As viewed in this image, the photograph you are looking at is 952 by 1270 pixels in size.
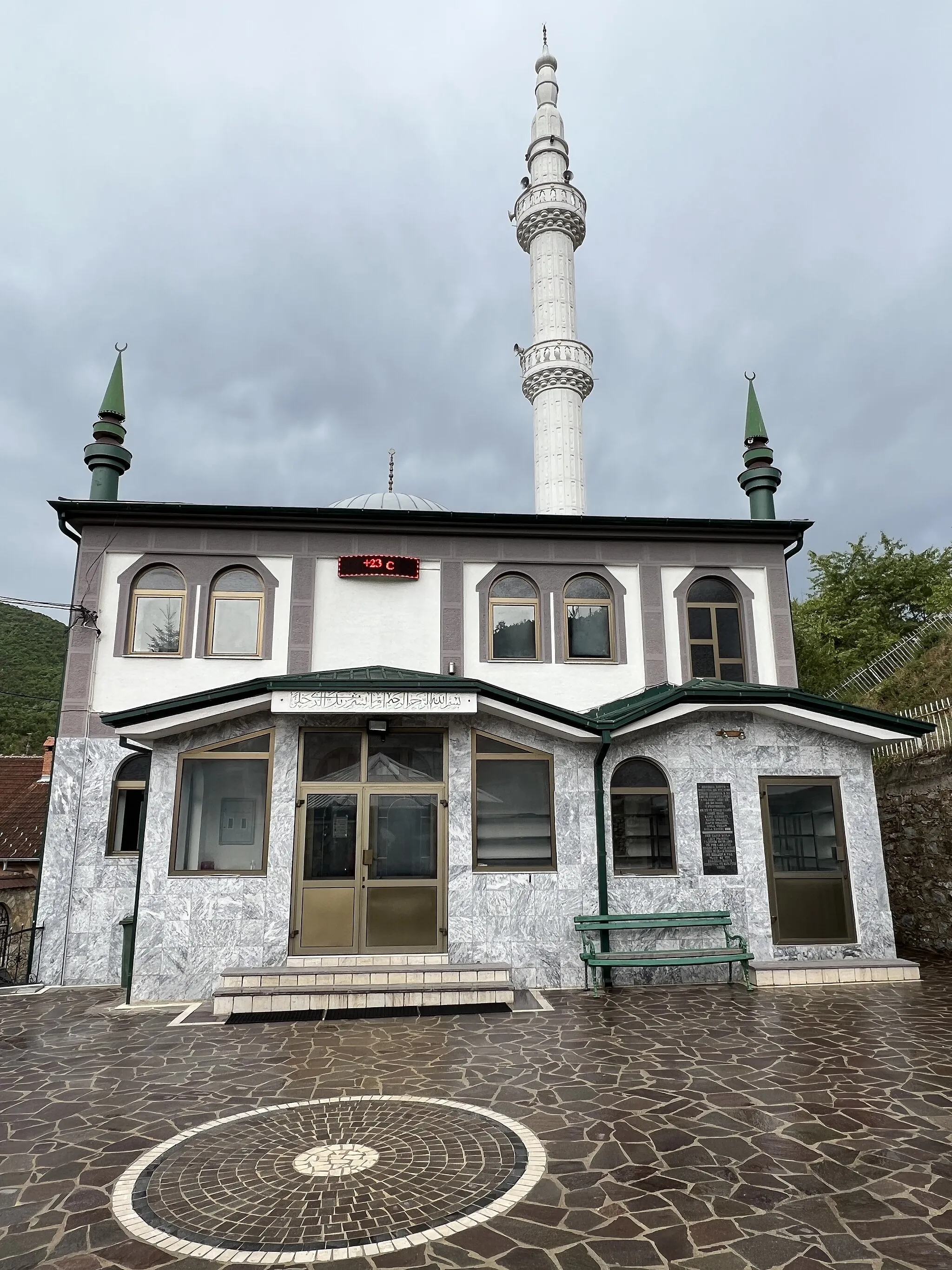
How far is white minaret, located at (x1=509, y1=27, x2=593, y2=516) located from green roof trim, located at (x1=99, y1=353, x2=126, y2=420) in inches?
446

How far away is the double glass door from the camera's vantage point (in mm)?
10117

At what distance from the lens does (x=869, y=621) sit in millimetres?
29812

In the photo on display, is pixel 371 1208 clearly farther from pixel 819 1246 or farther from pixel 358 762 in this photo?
pixel 358 762

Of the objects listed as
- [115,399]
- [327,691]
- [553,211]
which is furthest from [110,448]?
[553,211]

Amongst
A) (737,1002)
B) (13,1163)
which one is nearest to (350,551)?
(737,1002)

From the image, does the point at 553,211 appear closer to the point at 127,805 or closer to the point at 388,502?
the point at 388,502

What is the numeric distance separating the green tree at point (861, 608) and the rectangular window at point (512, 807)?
20038 mm

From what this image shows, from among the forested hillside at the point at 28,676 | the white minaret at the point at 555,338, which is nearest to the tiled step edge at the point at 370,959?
the white minaret at the point at 555,338

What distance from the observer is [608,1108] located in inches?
231

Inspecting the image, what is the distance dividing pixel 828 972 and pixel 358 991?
5.85 m

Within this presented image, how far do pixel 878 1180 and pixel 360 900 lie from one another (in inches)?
267

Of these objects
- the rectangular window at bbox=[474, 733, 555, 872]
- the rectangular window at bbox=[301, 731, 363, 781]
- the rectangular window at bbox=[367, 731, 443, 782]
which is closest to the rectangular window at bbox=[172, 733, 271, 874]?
the rectangular window at bbox=[301, 731, 363, 781]

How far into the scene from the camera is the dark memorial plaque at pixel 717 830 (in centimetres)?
1064

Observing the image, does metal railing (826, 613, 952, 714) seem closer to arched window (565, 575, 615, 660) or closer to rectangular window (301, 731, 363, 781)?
arched window (565, 575, 615, 660)
